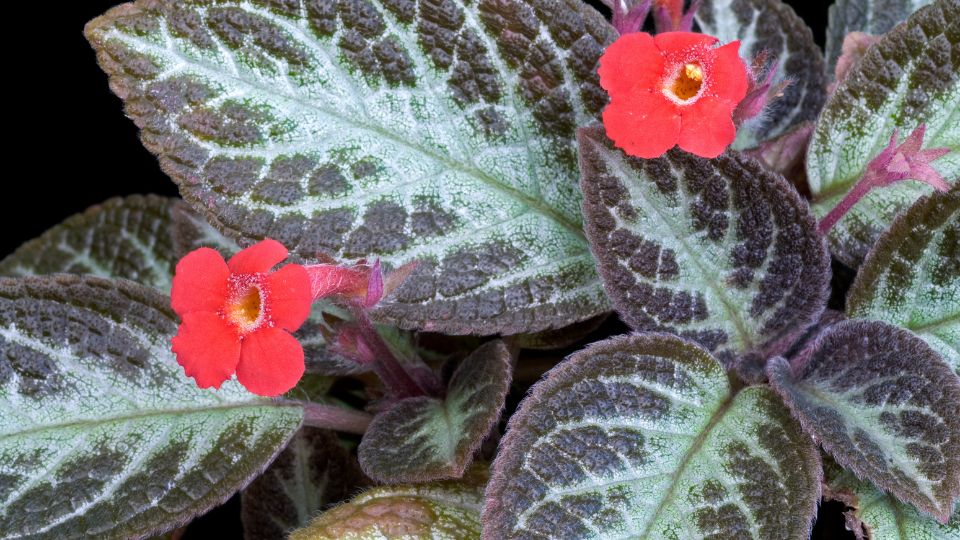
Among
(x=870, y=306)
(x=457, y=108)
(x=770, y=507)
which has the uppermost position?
(x=457, y=108)

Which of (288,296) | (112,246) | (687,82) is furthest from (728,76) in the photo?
(112,246)

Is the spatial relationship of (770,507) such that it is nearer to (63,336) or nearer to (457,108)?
(457,108)

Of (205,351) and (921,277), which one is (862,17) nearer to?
(921,277)

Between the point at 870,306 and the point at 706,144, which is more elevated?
the point at 706,144

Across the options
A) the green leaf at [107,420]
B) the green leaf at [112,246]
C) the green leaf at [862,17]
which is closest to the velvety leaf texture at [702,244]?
the green leaf at [107,420]

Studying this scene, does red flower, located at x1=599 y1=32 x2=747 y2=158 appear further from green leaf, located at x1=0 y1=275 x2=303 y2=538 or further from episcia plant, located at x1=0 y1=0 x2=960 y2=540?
green leaf, located at x1=0 y1=275 x2=303 y2=538

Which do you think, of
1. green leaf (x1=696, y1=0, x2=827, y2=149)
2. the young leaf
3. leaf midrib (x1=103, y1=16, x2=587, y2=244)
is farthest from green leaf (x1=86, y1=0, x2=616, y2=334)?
green leaf (x1=696, y1=0, x2=827, y2=149)

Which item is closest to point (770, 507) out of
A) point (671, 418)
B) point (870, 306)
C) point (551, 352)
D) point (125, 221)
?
point (671, 418)
